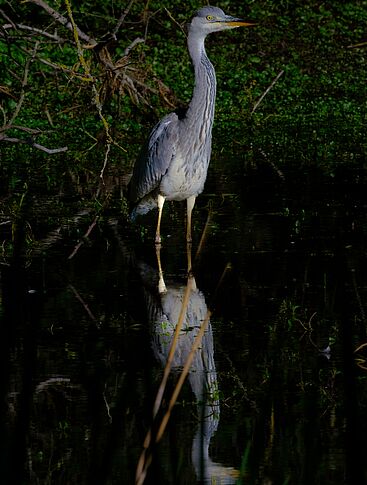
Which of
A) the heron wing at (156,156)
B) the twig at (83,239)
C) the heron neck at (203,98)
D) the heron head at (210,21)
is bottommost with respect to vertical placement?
the twig at (83,239)

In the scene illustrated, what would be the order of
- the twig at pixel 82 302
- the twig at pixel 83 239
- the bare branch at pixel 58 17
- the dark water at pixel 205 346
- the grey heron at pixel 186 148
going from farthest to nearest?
1. the bare branch at pixel 58 17
2. the grey heron at pixel 186 148
3. the twig at pixel 83 239
4. the twig at pixel 82 302
5. the dark water at pixel 205 346

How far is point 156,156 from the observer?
9.55 metres

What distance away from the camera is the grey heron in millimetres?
9328

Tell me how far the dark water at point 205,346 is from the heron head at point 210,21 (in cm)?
170

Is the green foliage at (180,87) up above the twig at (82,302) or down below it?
above

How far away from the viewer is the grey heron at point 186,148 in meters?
9.33

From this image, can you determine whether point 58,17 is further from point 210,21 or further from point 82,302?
point 82,302

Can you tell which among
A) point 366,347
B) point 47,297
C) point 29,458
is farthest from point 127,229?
point 29,458

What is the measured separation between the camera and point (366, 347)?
6.45 m

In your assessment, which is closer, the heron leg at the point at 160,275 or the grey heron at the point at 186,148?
the heron leg at the point at 160,275

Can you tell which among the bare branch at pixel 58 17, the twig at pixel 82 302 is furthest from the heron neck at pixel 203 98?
the bare branch at pixel 58 17

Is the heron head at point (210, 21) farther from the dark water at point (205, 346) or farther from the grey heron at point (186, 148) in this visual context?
the dark water at point (205, 346)

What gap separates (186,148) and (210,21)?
1378mm

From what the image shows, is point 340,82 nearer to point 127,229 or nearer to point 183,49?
point 183,49
